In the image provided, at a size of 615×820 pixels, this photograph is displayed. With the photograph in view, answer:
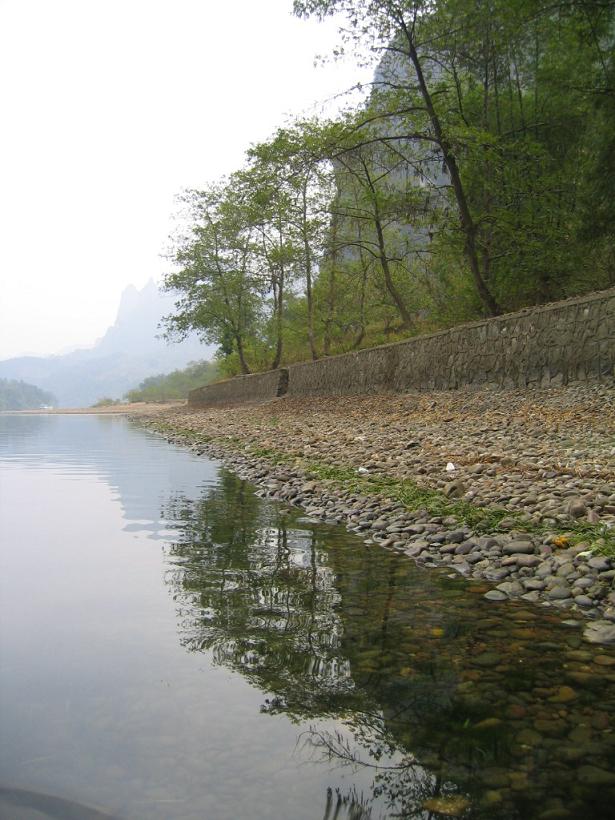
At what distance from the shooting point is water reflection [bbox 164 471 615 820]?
2.32 metres

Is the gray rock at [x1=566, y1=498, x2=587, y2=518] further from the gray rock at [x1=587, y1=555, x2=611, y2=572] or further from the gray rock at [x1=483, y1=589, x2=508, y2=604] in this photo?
the gray rock at [x1=483, y1=589, x2=508, y2=604]

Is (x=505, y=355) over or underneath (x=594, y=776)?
over

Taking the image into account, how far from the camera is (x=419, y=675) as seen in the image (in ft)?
10.6

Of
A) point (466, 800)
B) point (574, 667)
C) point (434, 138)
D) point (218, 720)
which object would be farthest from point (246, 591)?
point (434, 138)

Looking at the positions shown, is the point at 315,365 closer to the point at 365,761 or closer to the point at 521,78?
the point at 521,78

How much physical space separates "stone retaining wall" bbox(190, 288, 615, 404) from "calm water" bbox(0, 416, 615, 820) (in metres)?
7.59

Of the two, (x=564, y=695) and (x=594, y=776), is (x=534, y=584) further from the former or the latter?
(x=594, y=776)

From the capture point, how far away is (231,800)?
7.45ft

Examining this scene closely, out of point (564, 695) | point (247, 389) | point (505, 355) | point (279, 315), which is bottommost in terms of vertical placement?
point (564, 695)

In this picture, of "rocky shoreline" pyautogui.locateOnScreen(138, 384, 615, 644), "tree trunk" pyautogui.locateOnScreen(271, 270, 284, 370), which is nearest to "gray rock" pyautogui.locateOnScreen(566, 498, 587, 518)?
"rocky shoreline" pyautogui.locateOnScreen(138, 384, 615, 644)

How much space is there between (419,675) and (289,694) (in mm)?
631

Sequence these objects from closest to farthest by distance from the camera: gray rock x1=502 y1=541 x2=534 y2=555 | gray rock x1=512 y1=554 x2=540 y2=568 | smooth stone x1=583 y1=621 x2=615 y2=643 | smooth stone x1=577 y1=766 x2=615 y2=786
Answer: smooth stone x1=577 y1=766 x2=615 y2=786, smooth stone x1=583 y1=621 x2=615 y2=643, gray rock x1=512 y1=554 x2=540 y2=568, gray rock x1=502 y1=541 x2=534 y2=555

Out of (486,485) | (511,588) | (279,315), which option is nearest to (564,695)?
(511,588)

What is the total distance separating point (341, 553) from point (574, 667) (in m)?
2.61
